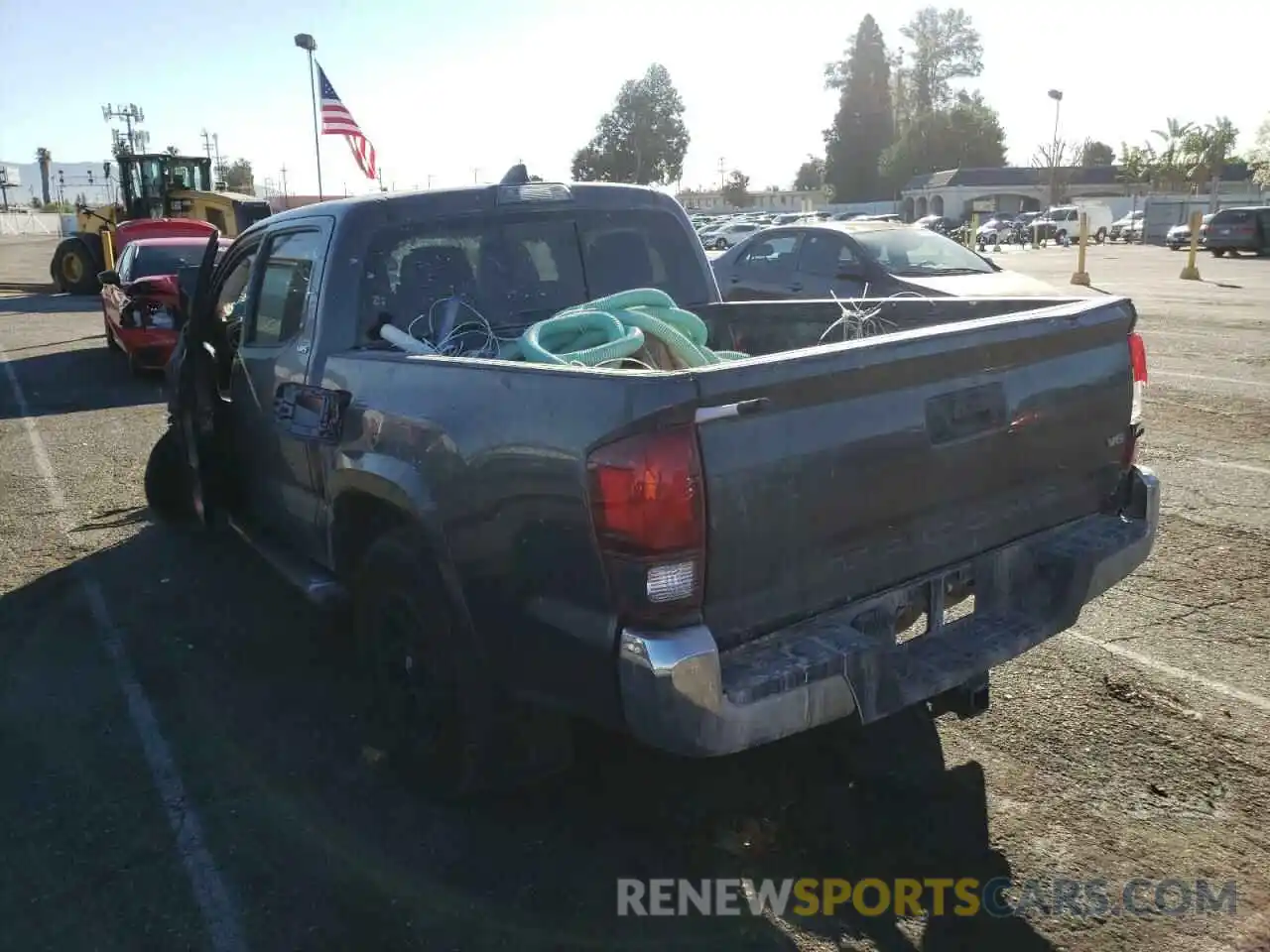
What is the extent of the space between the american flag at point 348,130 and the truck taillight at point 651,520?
665 inches

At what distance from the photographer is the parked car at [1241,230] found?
31.4 meters

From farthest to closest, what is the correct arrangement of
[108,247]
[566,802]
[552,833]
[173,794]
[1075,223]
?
1. [1075,223]
2. [108,247]
3. [173,794]
4. [566,802]
5. [552,833]

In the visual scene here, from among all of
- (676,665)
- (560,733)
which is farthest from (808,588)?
(560,733)

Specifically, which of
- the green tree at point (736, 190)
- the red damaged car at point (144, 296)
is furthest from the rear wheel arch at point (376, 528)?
the green tree at point (736, 190)

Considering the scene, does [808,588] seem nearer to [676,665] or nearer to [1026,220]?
[676,665]

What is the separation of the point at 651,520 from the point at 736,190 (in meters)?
116

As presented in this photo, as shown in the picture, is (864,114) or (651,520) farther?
(864,114)

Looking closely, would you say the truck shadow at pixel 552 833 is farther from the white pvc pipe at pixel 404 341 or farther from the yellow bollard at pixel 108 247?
the yellow bollard at pixel 108 247

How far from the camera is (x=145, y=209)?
25.9 metres

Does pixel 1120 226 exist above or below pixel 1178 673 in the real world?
above

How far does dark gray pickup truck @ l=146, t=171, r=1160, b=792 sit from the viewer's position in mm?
2637

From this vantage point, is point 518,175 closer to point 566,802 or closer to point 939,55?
point 566,802

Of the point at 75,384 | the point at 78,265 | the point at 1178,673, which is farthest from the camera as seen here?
the point at 78,265

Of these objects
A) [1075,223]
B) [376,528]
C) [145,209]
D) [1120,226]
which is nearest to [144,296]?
[376,528]
